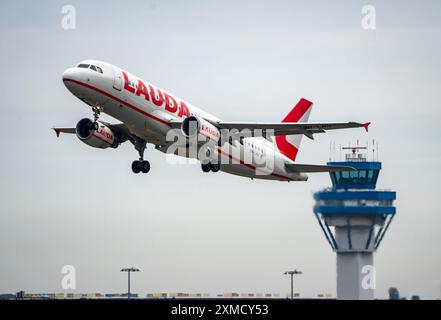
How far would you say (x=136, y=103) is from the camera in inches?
2783

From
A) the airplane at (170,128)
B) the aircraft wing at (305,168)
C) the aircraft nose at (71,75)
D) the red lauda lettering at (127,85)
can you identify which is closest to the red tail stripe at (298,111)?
the airplane at (170,128)

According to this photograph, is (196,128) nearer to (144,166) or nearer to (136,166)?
(144,166)

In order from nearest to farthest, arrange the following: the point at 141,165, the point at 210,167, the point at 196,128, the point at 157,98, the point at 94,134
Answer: the point at 157,98
the point at 196,128
the point at 94,134
the point at 210,167
the point at 141,165

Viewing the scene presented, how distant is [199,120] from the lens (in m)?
73.7

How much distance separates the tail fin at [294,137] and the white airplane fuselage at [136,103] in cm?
921

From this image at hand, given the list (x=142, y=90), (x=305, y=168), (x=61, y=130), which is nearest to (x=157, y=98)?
(x=142, y=90)

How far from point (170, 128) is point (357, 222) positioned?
6794 cm

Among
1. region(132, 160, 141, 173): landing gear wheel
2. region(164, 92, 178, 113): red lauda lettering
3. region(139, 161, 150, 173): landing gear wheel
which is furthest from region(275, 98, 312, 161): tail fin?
region(164, 92, 178, 113): red lauda lettering

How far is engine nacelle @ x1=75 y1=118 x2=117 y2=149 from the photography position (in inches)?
2968

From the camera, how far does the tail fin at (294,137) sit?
89500 millimetres

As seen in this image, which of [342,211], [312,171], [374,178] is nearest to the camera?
[312,171]

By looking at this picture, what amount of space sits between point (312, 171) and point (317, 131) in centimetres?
1045
